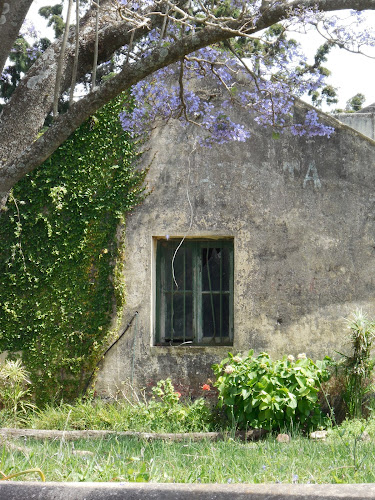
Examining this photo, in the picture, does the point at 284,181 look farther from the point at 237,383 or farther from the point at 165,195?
the point at 237,383

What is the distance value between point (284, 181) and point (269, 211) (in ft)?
1.37

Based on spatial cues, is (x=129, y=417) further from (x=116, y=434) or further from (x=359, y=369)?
(x=359, y=369)

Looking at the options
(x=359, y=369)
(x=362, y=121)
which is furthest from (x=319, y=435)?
(x=362, y=121)

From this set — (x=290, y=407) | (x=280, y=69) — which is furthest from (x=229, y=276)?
(x=280, y=69)

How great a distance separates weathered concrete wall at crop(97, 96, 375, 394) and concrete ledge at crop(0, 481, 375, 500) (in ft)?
17.2

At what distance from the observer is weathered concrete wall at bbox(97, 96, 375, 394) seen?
7566mm

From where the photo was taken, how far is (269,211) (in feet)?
25.3

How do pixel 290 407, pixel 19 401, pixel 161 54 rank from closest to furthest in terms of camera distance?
pixel 161 54
pixel 290 407
pixel 19 401

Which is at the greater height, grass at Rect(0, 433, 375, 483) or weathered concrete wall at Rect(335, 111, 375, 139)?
weathered concrete wall at Rect(335, 111, 375, 139)

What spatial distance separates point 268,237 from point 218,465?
4.03 meters

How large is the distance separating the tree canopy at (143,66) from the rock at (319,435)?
11.0 ft

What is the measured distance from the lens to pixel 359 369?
269 inches

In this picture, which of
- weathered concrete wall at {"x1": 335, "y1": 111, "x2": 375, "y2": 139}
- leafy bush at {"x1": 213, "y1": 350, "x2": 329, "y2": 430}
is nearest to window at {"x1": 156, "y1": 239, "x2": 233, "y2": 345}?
leafy bush at {"x1": 213, "y1": 350, "x2": 329, "y2": 430}

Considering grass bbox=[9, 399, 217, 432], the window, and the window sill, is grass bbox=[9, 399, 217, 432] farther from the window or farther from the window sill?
the window
